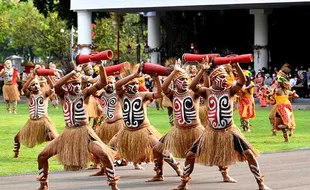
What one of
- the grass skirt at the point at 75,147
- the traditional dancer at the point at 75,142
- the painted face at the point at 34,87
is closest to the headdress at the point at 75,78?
the traditional dancer at the point at 75,142

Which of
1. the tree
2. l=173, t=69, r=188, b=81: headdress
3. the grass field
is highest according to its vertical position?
the tree

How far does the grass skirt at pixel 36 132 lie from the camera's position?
17.0 meters

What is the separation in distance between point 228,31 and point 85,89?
3536 centimetres

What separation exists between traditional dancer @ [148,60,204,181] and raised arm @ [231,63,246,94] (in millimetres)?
922

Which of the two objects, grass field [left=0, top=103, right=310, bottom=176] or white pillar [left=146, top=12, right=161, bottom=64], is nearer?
grass field [left=0, top=103, right=310, bottom=176]

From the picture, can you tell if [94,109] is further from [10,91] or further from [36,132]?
[10,91]

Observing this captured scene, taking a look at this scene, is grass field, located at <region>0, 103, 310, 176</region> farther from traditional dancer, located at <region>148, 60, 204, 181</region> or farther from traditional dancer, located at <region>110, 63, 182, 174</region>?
traditional dancer, located at <region>148, 60, 204, 181</region>

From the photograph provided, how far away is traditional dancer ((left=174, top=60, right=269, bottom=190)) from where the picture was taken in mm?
12711

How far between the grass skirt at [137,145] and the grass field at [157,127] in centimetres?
210

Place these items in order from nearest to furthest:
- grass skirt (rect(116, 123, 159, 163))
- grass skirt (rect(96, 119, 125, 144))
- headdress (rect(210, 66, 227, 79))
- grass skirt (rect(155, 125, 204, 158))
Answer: headdress (rect(210, 66, 227, 79)) < grass skirt (rect(155, 125, 204, 158)) < grass skirt (rect(116, 123, 159, 163)) < grass skirt (rect(96, 119, 125, 144))

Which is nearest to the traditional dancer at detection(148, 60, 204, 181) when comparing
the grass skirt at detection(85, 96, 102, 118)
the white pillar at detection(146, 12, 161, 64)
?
the grass skirt at detection(85, 96, 102, 118)

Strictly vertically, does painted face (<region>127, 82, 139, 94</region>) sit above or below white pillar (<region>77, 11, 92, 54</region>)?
below

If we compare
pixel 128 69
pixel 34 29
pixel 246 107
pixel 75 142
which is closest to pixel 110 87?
pixel 128 69

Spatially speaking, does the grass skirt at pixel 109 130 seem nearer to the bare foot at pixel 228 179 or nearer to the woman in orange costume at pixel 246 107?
the bare foot at pixel 228 179
